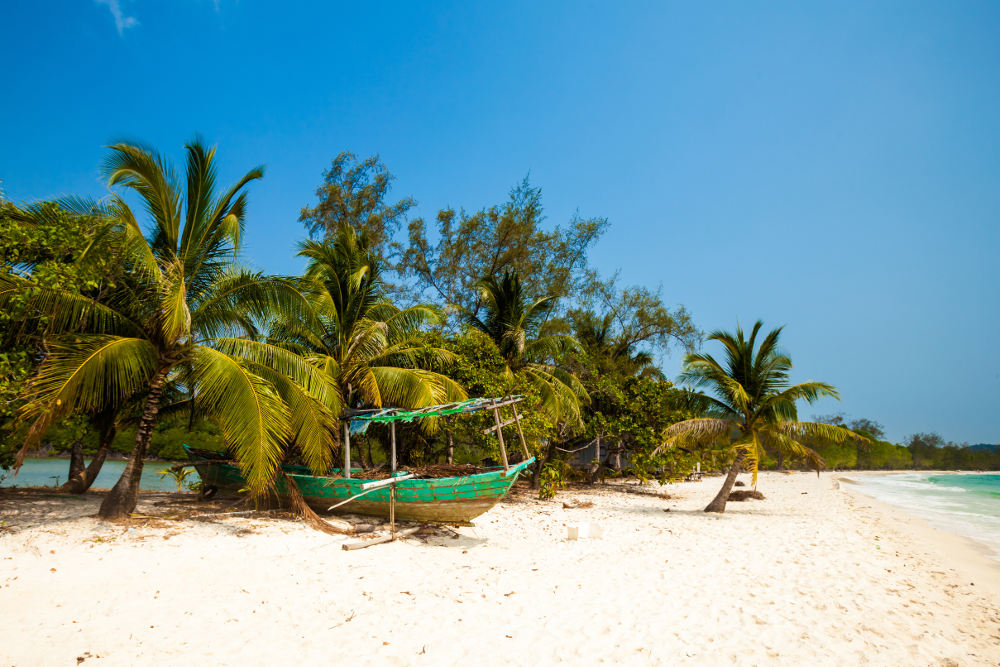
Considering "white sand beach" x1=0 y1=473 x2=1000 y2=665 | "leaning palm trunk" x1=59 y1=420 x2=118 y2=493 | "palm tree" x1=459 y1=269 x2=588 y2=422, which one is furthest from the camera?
"palm tree" x1=459 y1=269 x2=588 y2=422

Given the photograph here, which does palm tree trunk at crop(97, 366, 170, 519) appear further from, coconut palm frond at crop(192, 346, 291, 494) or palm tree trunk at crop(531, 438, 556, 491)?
palm tree trunk at crop(531, 438, 556, 491)

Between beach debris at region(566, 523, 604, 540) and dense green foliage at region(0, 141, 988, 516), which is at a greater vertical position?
dense green foliage at region(0, 141, 988, 516)

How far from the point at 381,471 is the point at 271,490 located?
220cm

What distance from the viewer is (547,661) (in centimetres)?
449

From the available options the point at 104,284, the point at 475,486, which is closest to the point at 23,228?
the point at 104,284

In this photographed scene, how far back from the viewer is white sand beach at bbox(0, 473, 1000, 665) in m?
4.61

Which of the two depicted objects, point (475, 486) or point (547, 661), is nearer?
point (547, 661)

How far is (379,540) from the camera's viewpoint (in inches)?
329

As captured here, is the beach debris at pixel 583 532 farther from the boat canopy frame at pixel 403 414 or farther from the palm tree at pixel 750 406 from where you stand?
the palm tree at pixel 750 406

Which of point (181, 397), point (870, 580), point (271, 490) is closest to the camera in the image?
point (870, 580)

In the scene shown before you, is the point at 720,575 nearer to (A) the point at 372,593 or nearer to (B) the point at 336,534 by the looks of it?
(A) the point at 372,593

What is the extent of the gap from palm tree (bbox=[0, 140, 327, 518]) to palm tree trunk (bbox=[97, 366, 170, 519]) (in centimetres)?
2

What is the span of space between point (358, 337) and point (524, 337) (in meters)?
5.80

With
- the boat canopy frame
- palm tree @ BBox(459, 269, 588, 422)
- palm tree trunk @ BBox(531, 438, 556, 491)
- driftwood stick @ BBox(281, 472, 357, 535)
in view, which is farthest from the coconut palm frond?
palm tree trunk @ BBox(531, 438, 556, 491)
